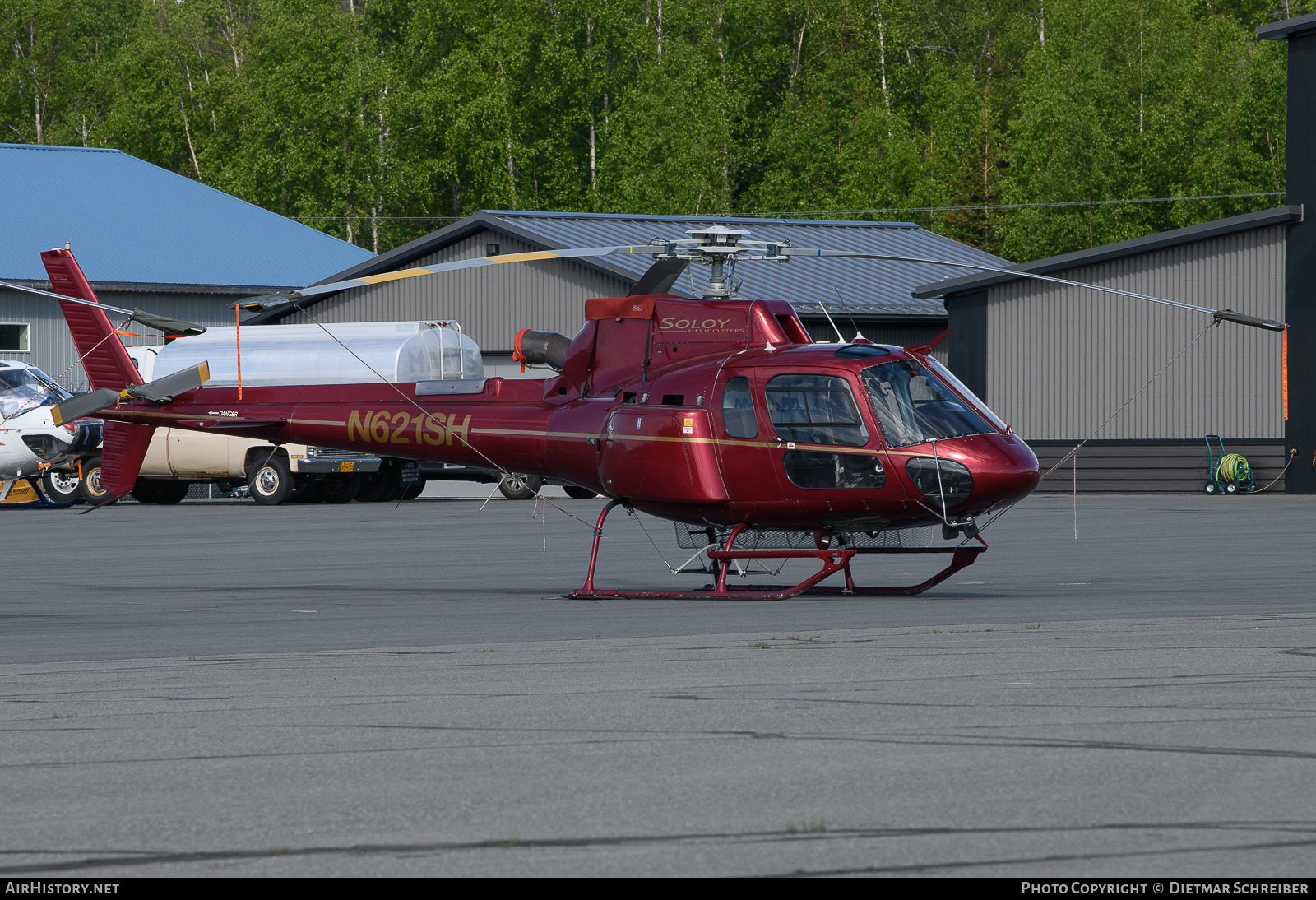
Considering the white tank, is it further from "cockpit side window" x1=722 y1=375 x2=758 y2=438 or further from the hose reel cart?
"cockpit side window" x1=722 y1=375 x2=758 y2=438

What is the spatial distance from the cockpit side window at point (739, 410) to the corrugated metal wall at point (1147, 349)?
20684 millimetres

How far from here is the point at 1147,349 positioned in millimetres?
34094

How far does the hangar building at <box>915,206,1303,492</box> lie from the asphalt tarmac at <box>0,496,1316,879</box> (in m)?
18.6

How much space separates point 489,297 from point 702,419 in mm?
26595

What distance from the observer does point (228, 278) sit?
48.2m

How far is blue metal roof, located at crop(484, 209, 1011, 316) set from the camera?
38.7 meters

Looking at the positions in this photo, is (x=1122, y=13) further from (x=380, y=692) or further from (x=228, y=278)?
(x=380, y=692)

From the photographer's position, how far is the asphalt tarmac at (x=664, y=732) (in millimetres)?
5285

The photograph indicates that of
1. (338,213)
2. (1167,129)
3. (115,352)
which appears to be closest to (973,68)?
(1167,129)

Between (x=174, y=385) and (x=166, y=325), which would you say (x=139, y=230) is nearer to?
(x=174, y=385)

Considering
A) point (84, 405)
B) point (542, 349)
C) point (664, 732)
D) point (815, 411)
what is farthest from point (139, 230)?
point (664, 732)

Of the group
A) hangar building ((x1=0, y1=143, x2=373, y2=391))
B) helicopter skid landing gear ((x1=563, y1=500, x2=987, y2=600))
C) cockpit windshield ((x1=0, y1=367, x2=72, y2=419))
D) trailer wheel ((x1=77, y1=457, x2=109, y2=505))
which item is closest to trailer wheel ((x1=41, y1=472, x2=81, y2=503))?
trailer wheel ((x1=77, y1=457, x2=109, y2=505))

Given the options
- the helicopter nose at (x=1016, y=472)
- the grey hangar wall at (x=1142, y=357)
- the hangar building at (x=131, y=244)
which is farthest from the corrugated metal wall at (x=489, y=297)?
the helicopter nose at (x=1016, y=472)

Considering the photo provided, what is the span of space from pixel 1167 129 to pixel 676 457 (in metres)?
45.5
